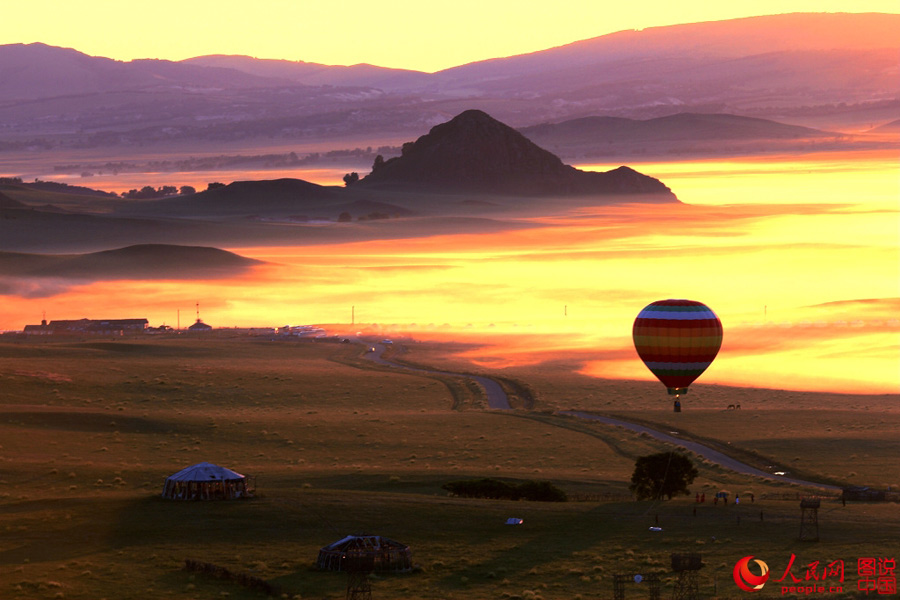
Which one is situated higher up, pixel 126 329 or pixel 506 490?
pixel 126 329

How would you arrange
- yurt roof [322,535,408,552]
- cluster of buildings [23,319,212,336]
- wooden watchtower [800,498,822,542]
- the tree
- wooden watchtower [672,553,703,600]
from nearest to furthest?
wooden watchtower [672,553,703,600] → yurt roof [322,535,408,552] → wooden watchtower [800,498,822,542] → the tree → cluster of buildings [23,319,212,336]

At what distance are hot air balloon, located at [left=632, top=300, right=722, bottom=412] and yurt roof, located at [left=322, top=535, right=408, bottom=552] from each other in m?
30.2

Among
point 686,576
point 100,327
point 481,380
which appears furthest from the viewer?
point 100,327

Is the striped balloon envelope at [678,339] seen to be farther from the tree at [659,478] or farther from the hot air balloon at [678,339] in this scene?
the tree at [659,478]

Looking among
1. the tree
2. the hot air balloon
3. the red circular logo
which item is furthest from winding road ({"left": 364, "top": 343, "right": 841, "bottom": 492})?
the red circular logo

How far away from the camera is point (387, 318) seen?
186000mm

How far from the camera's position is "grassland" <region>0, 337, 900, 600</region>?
53125 millimetres

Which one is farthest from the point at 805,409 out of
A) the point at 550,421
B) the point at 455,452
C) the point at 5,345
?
the point at 5,345


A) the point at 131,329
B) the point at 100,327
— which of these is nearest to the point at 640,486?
the point at 131,329

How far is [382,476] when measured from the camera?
7300 cm

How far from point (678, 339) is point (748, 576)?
30.6 m

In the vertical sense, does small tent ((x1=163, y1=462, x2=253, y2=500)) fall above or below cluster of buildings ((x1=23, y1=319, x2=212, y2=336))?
below

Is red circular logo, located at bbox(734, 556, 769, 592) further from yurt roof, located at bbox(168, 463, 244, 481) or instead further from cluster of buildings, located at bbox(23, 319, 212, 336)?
cluster of buildings, located at bbox(23, 319, 212, 336)

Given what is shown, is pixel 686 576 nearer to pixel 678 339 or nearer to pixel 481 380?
pixel 678 339
